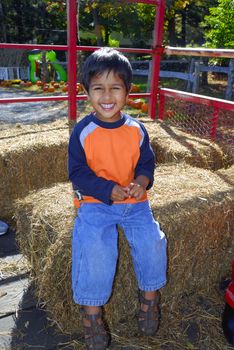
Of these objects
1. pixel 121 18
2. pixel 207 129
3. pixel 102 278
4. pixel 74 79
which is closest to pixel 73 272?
pixel 102 278

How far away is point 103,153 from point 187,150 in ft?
5.31

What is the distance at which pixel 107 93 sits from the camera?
195cm

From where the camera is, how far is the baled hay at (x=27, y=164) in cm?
337

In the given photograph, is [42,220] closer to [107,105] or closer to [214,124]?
[107,105]

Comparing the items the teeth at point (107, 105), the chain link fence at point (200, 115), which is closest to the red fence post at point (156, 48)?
the chain link fence at point (200, 115)

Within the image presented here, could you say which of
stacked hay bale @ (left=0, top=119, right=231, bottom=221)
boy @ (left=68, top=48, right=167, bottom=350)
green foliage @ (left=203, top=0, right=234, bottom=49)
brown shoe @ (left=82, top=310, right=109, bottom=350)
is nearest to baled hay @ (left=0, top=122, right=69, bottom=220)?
stacked hay bale @ (left=0, top=119, right=231, bottom=221)

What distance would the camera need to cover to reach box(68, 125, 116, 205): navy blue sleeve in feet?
6.30

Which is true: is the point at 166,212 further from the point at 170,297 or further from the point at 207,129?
the point at 207,129

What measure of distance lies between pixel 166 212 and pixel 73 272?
0.66 m

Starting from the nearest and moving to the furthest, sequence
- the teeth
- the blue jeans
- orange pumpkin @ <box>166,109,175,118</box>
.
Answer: the blue jeans, the teeth, orange pumpkin @ <box>166,109,175,118</box>

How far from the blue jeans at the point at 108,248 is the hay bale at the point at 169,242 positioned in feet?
0.42

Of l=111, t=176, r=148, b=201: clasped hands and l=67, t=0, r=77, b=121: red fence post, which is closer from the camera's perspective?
l=111, t=176, r=148, b=201: clasped hands

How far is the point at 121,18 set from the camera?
71.5 feet

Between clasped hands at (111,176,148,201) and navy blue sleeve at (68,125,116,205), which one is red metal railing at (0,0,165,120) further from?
clasped hands at (111,176,148,201)
